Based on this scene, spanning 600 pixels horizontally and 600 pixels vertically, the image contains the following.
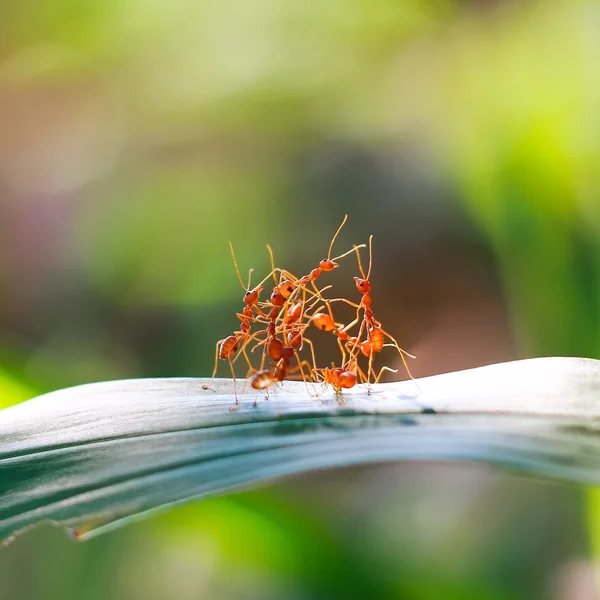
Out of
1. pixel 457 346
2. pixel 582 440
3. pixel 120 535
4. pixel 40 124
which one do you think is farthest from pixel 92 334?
pixel 582 440

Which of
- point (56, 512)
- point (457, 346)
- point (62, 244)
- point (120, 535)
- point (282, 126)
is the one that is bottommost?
point (120, 535)

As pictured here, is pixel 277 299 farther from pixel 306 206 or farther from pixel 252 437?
pixel 306 206

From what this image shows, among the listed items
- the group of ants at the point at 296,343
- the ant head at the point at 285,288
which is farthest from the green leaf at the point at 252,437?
the ant head at the point at 285,288

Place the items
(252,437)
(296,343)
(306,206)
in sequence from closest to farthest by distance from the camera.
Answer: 1. (252,437)
2. (296,343)
3. (306,206)

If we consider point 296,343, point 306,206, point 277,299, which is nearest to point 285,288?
point 277,299

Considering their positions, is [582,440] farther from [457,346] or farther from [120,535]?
[457,346]
